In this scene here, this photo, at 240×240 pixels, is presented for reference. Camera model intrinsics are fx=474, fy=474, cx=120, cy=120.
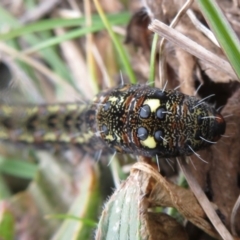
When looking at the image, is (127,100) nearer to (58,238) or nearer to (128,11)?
(58,238)

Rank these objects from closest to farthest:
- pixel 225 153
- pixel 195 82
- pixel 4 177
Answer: pixel 225 153
pixel 195 82
pixel 4 177

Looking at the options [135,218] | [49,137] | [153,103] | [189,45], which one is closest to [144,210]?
[135,218]

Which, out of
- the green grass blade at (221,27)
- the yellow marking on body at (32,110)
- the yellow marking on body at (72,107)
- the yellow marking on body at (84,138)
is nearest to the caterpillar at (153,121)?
the yellow marking on body at (84,138)

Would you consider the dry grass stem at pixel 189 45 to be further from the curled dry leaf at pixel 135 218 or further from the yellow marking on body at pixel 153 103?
the curled dry leaf at pixel 135 218

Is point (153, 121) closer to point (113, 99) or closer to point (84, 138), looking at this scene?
point (113, 99)

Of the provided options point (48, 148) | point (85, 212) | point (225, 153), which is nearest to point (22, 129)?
point (48, 148)
